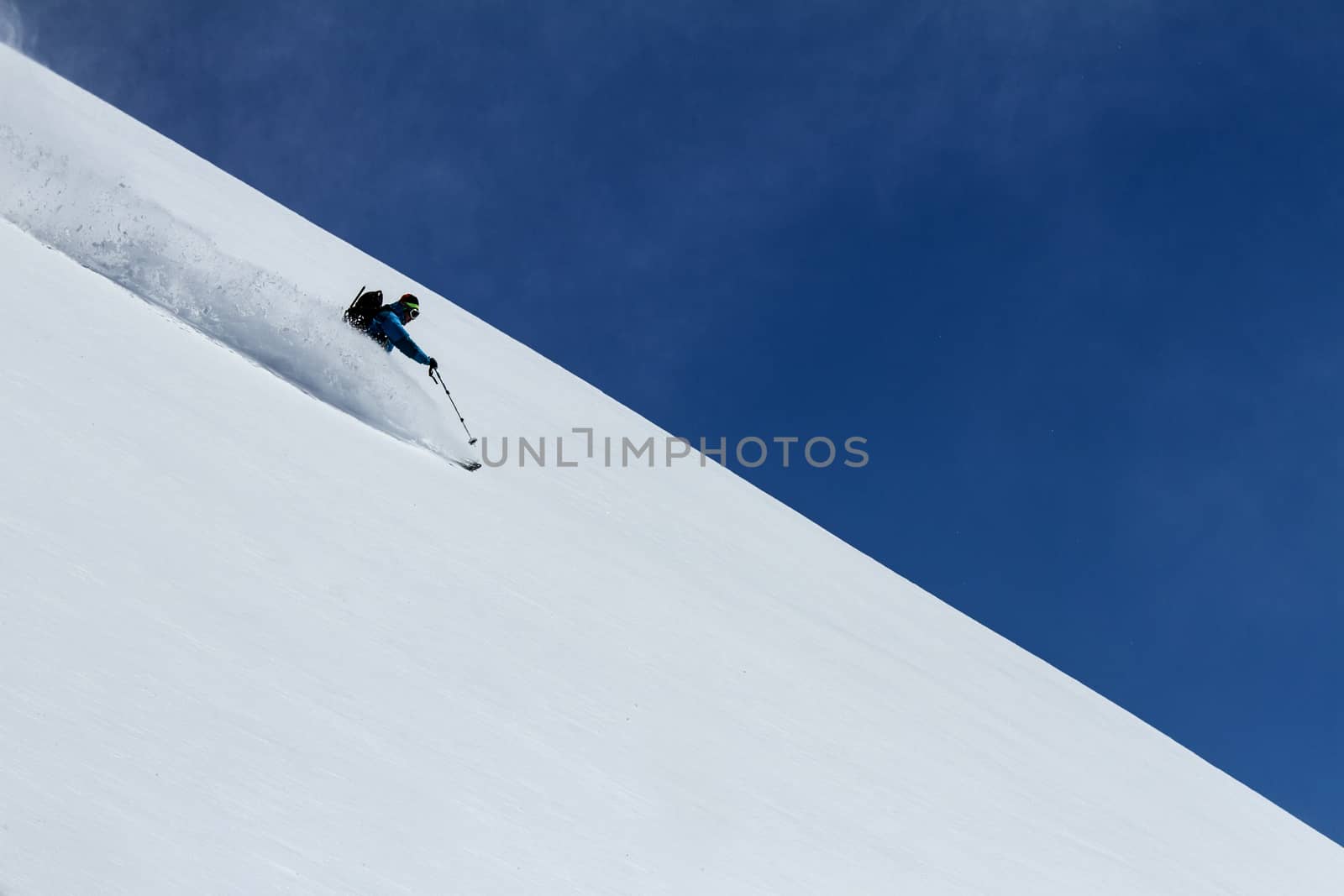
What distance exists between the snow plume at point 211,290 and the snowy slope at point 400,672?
4 centimetres

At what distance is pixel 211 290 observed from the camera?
650cm

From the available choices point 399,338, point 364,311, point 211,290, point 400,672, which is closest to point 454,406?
point 399,338

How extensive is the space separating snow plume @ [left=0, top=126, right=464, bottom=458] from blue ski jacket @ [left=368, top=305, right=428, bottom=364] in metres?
0.16

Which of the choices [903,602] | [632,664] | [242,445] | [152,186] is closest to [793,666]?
[632,664]

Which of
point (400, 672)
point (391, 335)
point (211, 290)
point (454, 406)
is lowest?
point (400, 672)

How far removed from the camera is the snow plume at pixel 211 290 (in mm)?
6031

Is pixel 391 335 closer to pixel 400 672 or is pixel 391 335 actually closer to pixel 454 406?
pixel 454 406

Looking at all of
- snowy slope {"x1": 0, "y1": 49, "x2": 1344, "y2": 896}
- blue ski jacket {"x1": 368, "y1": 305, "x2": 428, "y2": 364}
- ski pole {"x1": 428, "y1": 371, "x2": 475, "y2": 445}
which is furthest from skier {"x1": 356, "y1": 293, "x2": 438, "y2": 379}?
snowy slope {"x1": 0, "y1": 49, "x2": 1344, "y2": 896}

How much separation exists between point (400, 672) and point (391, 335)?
5.05 metres

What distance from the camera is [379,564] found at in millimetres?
3998

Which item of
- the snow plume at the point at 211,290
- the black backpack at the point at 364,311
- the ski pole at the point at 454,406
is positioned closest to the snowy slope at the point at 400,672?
the snow plume at the point at 211,290

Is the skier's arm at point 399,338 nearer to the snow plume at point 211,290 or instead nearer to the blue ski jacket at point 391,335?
the blue ski jacket at point 391,335

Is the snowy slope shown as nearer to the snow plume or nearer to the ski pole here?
the snow plume

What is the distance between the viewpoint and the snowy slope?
2375 millimetres
